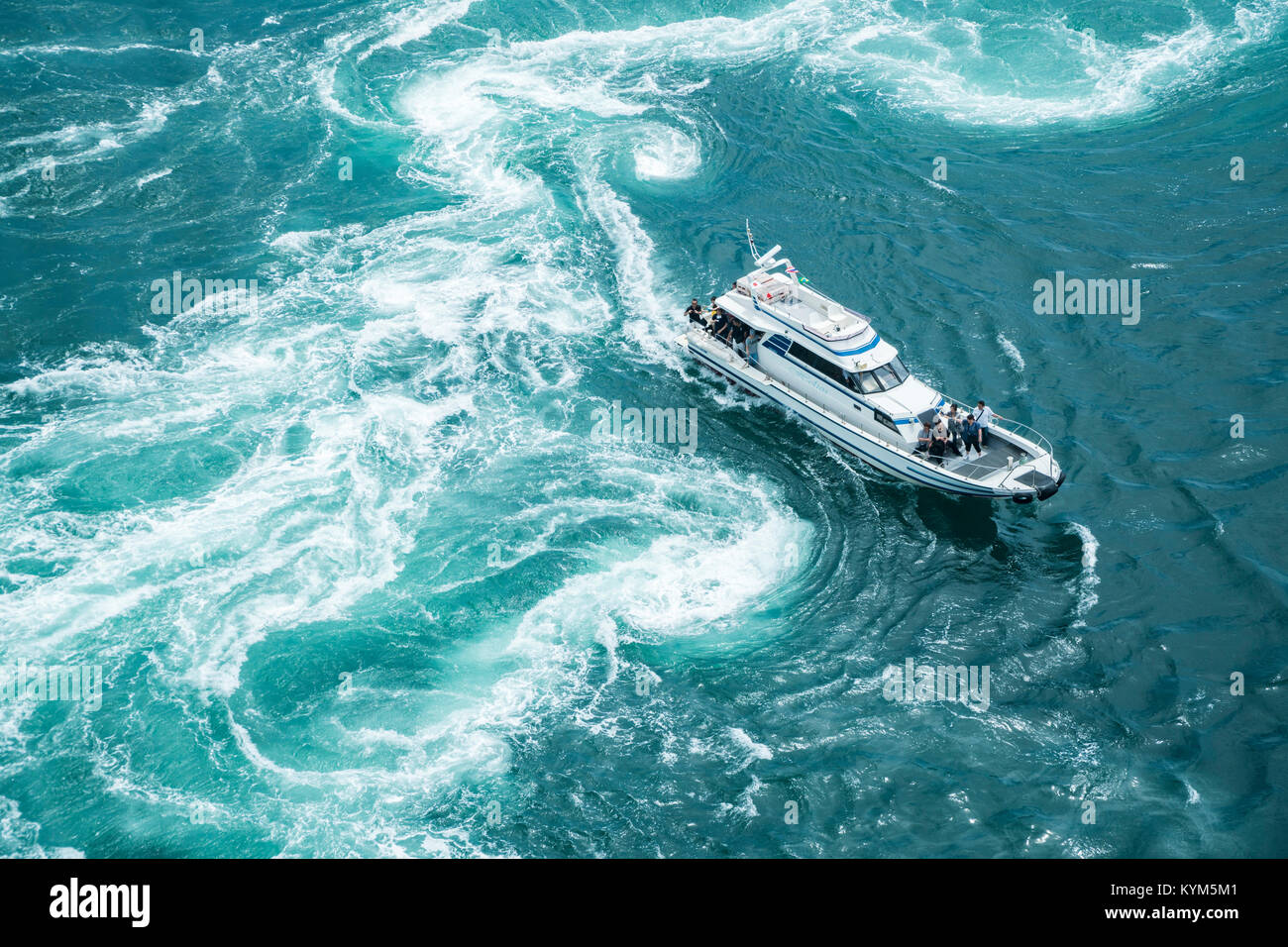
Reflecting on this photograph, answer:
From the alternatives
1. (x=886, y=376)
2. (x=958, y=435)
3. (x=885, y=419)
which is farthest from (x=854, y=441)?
(x=958, y=435)

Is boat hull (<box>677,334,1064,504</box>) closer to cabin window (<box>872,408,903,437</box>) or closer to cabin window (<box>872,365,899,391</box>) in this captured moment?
cabin window (<box>872,408,903,437</box>)

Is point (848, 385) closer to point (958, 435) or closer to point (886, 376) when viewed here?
point (886, 376)

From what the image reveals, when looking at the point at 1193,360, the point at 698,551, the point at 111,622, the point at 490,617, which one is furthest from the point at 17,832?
the point at 1193,360

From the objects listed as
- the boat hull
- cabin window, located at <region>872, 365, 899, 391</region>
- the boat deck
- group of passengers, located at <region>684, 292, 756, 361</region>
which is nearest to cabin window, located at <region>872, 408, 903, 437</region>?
the boat hull

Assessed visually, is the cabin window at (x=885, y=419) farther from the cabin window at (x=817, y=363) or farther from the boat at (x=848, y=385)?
the cabin window at (x=817, y=363)
